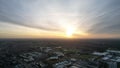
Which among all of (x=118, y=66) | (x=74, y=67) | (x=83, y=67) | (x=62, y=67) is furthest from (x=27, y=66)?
(x=118, y=66)

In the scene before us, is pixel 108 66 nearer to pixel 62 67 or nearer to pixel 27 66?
pixel 62 67

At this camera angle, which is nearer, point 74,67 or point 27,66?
point 74,67

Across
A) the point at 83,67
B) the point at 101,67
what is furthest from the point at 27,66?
the point at 101,67

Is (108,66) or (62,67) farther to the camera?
(108,66)

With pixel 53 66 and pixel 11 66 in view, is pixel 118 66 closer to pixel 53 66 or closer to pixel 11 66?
pixel 53 66

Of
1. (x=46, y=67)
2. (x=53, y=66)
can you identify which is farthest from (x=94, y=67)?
(x=46, y=67)

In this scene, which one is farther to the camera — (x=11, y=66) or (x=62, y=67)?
(x=11, y=66)

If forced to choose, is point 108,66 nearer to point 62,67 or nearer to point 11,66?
point 62,67
